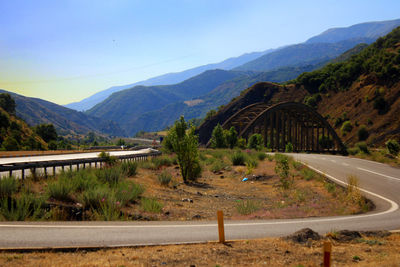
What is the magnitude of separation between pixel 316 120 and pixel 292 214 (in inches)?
2265

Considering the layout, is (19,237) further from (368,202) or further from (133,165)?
(133,165)

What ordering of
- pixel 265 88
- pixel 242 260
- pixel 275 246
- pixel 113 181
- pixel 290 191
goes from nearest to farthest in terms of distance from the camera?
pixel 242 260 → pixel 275 246 → pixel 113 181 → pixel 290 191 → pixel 265 88

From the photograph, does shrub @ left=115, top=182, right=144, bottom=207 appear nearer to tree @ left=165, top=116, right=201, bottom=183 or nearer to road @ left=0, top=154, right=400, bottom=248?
road @ left=0, top=154, right=400, bottom=248

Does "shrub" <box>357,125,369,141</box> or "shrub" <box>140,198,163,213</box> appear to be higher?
"shrub" <box>140,198,163,213</box>

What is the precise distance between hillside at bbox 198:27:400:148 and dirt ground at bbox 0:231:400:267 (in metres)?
61.4

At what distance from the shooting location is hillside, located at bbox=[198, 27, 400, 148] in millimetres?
68688

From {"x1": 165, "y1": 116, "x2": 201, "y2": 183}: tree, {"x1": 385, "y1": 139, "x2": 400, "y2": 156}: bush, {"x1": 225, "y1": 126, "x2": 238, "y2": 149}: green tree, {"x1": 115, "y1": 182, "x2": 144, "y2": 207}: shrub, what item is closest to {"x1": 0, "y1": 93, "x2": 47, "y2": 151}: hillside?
{"x1": 225, "y1": 126, "x2": 238, "y2": 149}: green tree

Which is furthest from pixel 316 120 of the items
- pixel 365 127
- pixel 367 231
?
pixel 367 231

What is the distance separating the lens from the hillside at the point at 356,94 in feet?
225

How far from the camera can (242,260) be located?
606cm

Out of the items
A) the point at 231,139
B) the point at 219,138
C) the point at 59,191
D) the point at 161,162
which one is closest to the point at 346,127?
the point at 231,139

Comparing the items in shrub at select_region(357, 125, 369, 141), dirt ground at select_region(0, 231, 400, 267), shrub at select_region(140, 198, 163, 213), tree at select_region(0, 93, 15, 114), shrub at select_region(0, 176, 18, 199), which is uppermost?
tree at select_region(0, 93, 15, 114)

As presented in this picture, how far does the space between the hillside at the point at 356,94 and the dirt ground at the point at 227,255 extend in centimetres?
6144

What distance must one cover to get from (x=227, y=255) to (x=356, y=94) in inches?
3436
